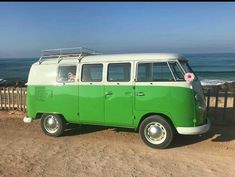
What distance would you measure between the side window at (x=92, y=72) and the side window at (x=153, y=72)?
3.81 feet

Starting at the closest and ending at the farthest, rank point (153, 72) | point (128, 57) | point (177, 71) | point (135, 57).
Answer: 1. point (177, 71)
2. point (153, 72)
3. point (135, 57)
4. point (128, 57)

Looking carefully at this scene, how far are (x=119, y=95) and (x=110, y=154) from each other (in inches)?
64.5

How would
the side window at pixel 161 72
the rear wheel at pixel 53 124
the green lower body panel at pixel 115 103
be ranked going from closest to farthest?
the green lower body panel at pixel 115 103 → the side window at pixel 161 72 → the rear wheel at pixel 53 124

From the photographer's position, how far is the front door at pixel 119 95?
963 centimetres

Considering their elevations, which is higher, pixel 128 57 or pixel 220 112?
pixel 128 57

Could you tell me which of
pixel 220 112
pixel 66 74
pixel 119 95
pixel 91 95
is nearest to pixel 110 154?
pixel 119 95

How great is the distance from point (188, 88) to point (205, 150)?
5.13 ft

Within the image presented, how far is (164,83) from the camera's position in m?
9.15

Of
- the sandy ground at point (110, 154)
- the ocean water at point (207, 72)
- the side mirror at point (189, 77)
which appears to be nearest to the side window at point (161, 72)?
the side mirror at point (189, 77)

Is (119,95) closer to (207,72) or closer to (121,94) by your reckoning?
(121,94)

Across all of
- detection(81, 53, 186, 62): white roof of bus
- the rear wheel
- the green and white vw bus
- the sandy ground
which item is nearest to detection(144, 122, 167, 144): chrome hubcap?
the green and white vw bus

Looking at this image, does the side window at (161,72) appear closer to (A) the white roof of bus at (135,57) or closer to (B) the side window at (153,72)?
(B) the side window at (153,72)

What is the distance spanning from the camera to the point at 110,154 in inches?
350

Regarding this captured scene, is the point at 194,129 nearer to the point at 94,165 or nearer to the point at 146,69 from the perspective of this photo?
the point at 146,69
